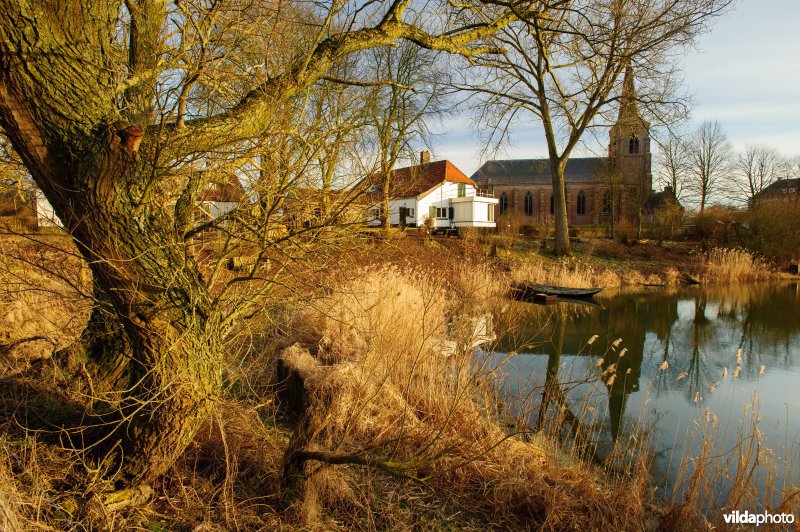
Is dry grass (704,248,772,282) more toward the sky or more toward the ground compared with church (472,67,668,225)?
more toward the ground

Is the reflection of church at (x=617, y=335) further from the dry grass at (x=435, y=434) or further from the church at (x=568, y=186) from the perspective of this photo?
the church at (x=568, y=186)

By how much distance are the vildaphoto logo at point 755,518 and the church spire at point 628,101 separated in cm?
1759

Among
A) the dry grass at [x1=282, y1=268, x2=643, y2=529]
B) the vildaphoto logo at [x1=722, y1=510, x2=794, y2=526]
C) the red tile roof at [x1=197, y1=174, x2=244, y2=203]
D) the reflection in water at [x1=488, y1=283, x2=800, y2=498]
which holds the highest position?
the red tile roof at [x1=197, y1=174, x2=244, y2=203]

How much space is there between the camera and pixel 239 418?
3.45 metres

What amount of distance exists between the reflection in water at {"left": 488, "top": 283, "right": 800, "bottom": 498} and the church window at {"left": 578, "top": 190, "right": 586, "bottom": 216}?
4016 cm

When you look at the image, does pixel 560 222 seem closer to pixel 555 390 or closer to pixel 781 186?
pixel 555 390

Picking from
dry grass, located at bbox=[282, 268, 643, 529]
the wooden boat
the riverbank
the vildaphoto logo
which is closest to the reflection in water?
the wooden boat

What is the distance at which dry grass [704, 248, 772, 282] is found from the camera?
797 inches

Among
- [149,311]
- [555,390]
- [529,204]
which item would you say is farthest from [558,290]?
[529,204]

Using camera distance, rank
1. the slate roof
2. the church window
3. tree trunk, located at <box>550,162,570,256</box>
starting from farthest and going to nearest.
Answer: the church window, the slate roof, tree trunk, located at <box>550,162,570,256</box>

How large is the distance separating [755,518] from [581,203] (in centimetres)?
5635

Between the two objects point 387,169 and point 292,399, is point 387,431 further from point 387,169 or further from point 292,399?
point 387,169

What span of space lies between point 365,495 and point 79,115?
8.45 ft

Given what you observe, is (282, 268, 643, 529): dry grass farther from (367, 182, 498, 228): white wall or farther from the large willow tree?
(367, 182, 498, 228): white wall
